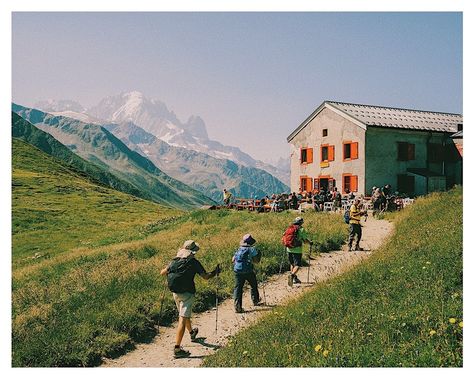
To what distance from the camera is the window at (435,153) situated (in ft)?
116

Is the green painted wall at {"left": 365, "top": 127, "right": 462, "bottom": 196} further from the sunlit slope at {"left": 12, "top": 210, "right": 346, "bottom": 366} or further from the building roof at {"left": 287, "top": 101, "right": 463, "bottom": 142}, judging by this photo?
the sunlit slope at {"left": 12, "top": 210, "right": 346, "bottom": 366}

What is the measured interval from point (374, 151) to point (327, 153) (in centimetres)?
428

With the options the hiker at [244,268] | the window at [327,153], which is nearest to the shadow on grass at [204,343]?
the hiker at [244,268]

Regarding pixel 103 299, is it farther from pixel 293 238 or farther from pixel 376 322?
pixel 376 322

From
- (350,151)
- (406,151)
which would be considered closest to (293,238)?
(350,151)

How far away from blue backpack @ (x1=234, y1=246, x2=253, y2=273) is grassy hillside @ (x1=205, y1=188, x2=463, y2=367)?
158cm

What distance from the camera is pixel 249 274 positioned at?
10906 millimetres

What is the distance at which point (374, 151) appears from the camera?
32.5m

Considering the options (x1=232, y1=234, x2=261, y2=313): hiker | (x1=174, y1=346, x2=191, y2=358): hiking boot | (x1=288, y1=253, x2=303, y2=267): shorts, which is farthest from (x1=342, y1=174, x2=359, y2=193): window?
(x1=174, y1=346, x2=191, y2=358): hiking boot

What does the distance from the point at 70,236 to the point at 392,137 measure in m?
28.7

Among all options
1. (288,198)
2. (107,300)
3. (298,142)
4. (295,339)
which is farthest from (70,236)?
(295,339)

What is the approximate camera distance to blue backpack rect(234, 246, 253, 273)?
1085 cm

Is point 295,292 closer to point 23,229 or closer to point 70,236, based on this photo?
point 70,236

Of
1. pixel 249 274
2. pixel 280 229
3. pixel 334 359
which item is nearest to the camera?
pixel 334 359
